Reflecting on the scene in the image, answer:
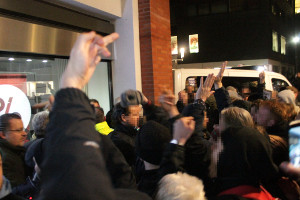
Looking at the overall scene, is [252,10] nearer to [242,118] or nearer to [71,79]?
[242,118]

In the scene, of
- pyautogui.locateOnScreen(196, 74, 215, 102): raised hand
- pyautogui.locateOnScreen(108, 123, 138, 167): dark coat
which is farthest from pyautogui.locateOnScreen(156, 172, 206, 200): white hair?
pyautogui.locateOnScreen(196, 74, 215, 102): raised hand

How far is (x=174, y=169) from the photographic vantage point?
1.92 m

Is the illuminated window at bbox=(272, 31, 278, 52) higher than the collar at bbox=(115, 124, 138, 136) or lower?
higher

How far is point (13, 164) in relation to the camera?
2.94 metres

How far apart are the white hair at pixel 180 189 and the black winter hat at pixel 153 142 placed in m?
0.54

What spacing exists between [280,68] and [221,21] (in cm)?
896

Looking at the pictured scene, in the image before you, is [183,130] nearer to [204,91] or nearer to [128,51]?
[204,91]

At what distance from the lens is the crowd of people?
39.8 inches

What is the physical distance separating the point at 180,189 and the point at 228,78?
6875 millimetres

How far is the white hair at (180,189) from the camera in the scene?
1.57 metres

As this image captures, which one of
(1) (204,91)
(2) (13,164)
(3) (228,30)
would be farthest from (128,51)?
(3) (228,30)

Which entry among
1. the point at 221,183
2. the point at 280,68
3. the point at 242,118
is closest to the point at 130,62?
the point at 242,118

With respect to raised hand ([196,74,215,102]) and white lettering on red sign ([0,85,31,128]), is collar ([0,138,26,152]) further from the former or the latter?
raised hand ([196,74,215,102])

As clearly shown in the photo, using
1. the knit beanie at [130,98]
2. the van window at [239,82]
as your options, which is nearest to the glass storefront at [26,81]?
the knit beanie at [130,98]
